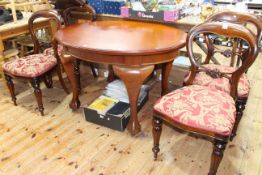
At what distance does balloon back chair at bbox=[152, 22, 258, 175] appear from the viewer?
1375mm

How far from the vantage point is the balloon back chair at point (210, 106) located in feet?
4.51

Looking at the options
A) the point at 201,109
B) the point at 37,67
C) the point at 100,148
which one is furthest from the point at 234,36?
the point at 37,67

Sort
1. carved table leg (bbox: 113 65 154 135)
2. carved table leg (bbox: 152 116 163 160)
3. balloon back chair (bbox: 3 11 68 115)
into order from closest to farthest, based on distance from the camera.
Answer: carved table leg (bbox: 152 116 163 160) → carved table leg (bbox: 113 65 154 135) → balloon back chair (bbox: 3 11 68 115)

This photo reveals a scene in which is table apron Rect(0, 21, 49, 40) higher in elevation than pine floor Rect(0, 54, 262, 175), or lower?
higher

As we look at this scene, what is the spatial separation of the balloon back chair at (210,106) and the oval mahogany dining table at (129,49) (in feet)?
0.77

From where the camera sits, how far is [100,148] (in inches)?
75.7

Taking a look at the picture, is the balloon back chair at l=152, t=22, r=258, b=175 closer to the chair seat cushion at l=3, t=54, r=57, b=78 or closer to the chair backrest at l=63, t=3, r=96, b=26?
the chair seat cushion at l=3, t=54, r=57, b=78

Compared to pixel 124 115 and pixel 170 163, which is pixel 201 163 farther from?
pixel 124 115

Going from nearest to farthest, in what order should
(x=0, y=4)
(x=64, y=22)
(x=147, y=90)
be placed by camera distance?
(x=147, y=90) → (x=64, y=22) → (x=0, y=4)

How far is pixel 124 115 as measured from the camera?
2.08 metres

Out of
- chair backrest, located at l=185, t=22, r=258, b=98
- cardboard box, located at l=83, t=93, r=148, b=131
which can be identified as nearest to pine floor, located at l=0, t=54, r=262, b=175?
cardboard box, located at l=83, t=93, r=148, b=131

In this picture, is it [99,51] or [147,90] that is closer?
[99,51]

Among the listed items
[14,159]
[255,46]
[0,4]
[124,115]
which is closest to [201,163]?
[124,115]

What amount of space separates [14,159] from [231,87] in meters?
1.68
